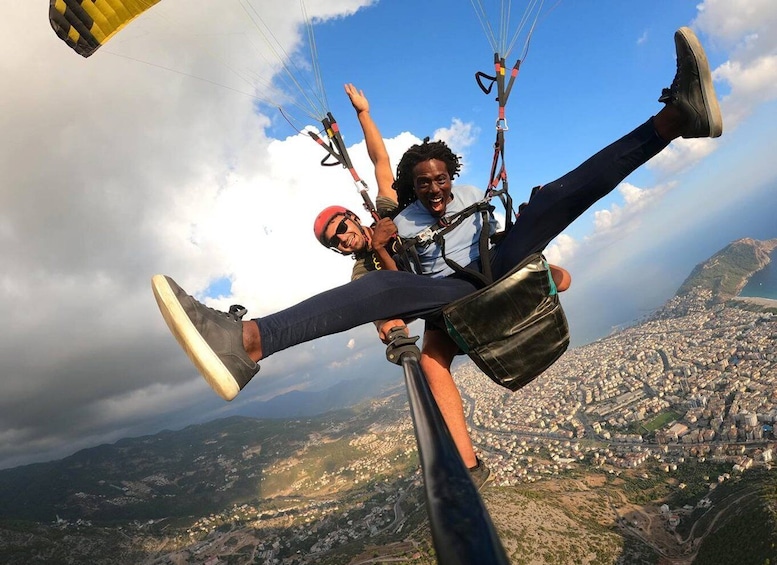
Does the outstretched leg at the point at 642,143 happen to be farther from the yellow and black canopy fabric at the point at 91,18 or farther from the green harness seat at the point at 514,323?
the yellow and black canopy fabric at the point at 91,18

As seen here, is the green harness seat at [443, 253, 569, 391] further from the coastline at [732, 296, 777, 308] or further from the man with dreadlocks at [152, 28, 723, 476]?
the coastline at [732, 296, 777, 308]

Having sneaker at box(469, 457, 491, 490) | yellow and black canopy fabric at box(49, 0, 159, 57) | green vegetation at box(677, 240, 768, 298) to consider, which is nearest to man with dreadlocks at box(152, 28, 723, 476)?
sneaker at box(469, 457, 491, 490)

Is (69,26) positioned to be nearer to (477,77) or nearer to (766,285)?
(477,77)

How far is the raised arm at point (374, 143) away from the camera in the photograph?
184 inches

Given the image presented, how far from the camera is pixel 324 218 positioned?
3572mm

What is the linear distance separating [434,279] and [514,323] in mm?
673

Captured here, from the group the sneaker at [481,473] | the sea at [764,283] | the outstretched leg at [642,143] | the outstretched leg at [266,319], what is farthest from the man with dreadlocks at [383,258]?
the sea at [764,283]

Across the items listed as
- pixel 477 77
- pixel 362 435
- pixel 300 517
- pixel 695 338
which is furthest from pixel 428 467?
pixel 362 435

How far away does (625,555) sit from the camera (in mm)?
31859

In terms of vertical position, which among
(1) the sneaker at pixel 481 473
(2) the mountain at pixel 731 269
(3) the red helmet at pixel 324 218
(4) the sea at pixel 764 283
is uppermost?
(3) the red helmet at pixel 324 218

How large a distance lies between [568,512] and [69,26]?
151 ft

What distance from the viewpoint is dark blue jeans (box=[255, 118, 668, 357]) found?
2338 millimetres

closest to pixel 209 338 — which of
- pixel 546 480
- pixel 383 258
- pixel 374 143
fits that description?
pixel 383 258

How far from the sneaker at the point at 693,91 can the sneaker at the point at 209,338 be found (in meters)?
3.20
